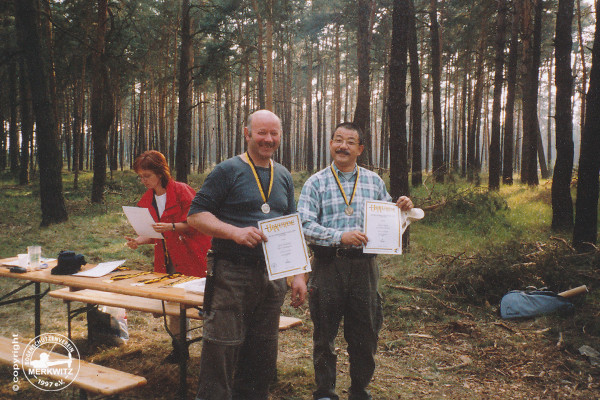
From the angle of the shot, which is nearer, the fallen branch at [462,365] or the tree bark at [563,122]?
the fallen branch at [462,365]

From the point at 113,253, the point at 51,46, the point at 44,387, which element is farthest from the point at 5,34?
the point at 44,387

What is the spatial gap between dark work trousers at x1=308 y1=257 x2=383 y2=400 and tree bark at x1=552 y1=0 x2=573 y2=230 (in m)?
7.65

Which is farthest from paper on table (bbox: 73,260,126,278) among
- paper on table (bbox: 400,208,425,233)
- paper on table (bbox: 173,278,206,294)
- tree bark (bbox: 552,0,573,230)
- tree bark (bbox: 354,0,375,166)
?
tree bark (bbox: 354,0,375,166)

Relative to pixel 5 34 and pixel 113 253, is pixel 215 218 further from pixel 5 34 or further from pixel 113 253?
pixel 5 34

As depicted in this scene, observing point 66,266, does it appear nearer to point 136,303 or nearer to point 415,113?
point 136,303

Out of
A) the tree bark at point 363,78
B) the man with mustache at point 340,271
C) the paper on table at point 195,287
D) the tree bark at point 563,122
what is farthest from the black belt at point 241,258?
the tree bark at point 363,78

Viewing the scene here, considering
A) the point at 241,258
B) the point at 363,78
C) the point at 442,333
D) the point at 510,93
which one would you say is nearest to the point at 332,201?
the point at 241,258

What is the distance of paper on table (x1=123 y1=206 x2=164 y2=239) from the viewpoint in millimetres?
3918

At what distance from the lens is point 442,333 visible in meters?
5.54

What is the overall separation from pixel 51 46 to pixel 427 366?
16445mm

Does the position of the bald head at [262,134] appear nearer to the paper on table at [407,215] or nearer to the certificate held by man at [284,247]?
the certificate held by man at [284,247]

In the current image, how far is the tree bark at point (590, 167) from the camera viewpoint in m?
7.11

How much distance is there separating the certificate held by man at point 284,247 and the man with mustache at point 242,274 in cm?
10

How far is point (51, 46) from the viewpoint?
15.0 meters
